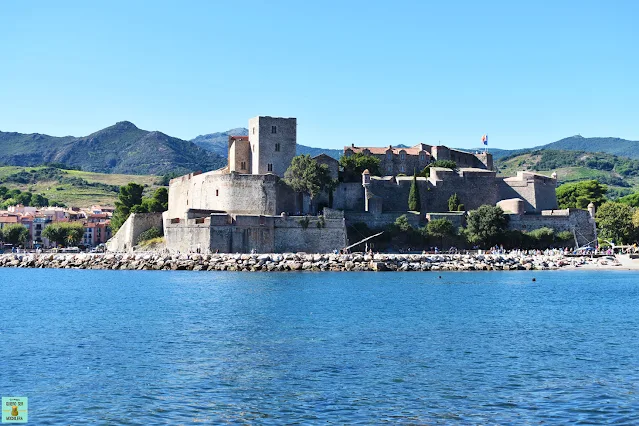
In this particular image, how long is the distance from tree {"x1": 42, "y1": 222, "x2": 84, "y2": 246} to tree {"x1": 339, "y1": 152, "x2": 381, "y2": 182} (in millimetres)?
23476

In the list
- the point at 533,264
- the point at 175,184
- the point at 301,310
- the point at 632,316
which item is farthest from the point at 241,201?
the point at 632,316

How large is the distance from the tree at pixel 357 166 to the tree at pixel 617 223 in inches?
552

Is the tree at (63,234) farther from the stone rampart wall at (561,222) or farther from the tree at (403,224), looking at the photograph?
the stone rampart wall at (561,222)

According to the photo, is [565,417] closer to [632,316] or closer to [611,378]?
[611,378]

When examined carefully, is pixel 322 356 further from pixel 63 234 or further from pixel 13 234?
pixel 13 234

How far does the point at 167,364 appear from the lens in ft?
48.8

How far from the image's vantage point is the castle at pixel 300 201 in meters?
44.4

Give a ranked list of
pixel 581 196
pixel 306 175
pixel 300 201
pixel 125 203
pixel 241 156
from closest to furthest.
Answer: pixel 306 175 → pixel 300 201 → pixel 241 156 → pixel 125 203 → pixel 581 196

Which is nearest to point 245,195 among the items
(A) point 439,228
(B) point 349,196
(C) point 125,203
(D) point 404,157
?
(B) point 349,196

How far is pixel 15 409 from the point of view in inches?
446

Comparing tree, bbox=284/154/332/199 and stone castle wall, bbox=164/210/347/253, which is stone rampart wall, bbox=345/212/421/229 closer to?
stone castle wall, bbox=164/210/347/253

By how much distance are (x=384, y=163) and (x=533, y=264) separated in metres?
14.5

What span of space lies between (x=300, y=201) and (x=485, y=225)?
10.3 meters

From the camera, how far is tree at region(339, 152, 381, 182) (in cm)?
4997
